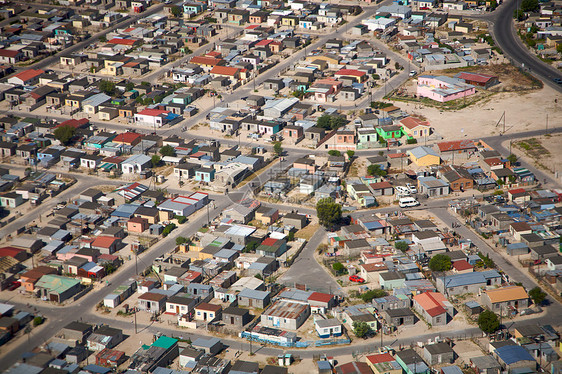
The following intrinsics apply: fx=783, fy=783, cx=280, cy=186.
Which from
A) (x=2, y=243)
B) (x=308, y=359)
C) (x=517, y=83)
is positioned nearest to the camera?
(x=308, y=359)

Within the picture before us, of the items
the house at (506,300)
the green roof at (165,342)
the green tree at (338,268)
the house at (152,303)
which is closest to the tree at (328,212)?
the green tree at (338,268)

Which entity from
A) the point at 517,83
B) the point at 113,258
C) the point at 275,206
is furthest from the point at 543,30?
the point at 113,258

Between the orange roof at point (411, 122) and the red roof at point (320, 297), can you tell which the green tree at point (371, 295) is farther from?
the orange roof at point (411, 122)

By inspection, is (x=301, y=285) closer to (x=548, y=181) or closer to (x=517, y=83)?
(x=548, y=181)

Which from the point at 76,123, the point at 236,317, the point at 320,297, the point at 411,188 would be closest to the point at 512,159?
the point at 411,188

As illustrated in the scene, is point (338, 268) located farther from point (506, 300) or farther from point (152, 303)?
point (152, 303)

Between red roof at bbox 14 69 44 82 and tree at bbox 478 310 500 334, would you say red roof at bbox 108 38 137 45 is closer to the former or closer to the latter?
red roof at bbox 14 69 44 82
